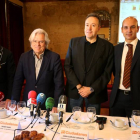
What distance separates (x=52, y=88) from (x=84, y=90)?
38 centimetres

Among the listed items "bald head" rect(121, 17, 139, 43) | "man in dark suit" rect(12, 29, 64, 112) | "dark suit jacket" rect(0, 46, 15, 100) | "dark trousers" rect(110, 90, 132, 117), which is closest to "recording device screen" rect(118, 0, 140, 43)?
"bald head" rect(121, 17, 139, 43)

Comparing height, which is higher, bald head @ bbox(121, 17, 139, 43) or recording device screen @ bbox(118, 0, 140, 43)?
recording device screen @ bbox(118, 0, 140, 43)

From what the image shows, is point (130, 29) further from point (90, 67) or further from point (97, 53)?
point (90, 67)

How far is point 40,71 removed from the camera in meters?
2.06

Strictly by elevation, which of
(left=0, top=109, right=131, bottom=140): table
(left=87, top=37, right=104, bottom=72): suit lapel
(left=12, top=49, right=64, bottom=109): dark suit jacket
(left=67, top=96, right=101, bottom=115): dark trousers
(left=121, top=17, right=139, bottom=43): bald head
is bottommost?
(left=67, top=96, right=101, bottom=115): dark trousers

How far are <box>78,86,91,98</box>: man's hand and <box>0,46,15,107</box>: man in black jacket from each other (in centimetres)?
87

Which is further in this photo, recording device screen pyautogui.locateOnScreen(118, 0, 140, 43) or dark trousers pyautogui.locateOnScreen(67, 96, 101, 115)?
recording device screen pyautogui.locateOnScreen(118, 0, 140, 43)

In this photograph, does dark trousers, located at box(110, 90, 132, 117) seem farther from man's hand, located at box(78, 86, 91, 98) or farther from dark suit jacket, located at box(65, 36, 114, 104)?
man's hand, located at box(78, 86, 91, 98)

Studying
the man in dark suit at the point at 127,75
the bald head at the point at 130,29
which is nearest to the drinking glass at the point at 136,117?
the man in dark suit at the point at 127,75

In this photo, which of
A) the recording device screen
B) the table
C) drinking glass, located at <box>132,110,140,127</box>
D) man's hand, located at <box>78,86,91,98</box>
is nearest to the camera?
the table

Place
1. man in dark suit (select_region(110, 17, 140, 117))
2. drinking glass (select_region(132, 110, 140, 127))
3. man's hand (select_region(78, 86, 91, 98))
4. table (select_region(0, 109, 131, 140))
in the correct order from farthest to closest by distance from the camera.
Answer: man's hand (select_region(78, 86, 91, 98)) < man in dark suit (select_region(110, 17, 140, 117)) < drinking glass (select_region(132, 110, 140, 127)) < table (select_region(0, 109, 131, 140))

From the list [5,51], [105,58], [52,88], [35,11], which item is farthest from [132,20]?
Result: [35,11]

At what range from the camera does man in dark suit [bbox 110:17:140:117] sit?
2025 millimetres

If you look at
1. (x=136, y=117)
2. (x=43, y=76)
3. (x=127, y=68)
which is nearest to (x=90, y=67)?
(x=127, y=68)
